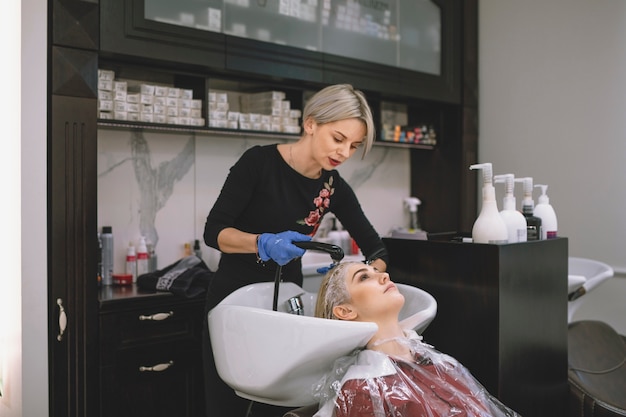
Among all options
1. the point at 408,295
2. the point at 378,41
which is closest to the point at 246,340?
the point at 408,295

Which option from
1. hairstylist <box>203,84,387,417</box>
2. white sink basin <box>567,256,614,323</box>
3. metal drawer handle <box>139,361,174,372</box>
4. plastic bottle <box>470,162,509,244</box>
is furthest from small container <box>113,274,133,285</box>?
white sink basin <box>567,256,614,323</box>

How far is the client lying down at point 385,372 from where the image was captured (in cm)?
116

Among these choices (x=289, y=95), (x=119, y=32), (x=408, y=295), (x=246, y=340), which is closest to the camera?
(x=246, y=340)

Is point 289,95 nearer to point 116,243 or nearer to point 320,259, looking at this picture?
point 320,259

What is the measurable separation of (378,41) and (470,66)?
30.3 inches

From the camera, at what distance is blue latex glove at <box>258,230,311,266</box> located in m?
1.43

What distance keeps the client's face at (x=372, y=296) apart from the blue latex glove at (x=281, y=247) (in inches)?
5.8

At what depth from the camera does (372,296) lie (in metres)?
1.38

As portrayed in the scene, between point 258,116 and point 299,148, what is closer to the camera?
point 299,148

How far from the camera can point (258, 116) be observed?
2814mm

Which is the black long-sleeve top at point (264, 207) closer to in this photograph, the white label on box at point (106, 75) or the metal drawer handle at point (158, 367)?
the metal drawer handle at point (158, 367)

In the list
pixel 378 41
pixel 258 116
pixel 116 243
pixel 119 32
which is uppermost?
pixel 378 41

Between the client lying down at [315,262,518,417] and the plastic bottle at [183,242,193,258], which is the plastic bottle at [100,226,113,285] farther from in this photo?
the client lying down at [315,262,518,417]

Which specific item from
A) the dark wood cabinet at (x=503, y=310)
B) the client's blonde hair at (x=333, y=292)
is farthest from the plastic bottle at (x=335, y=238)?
the client's blonde hair at (x=333, y=292)
